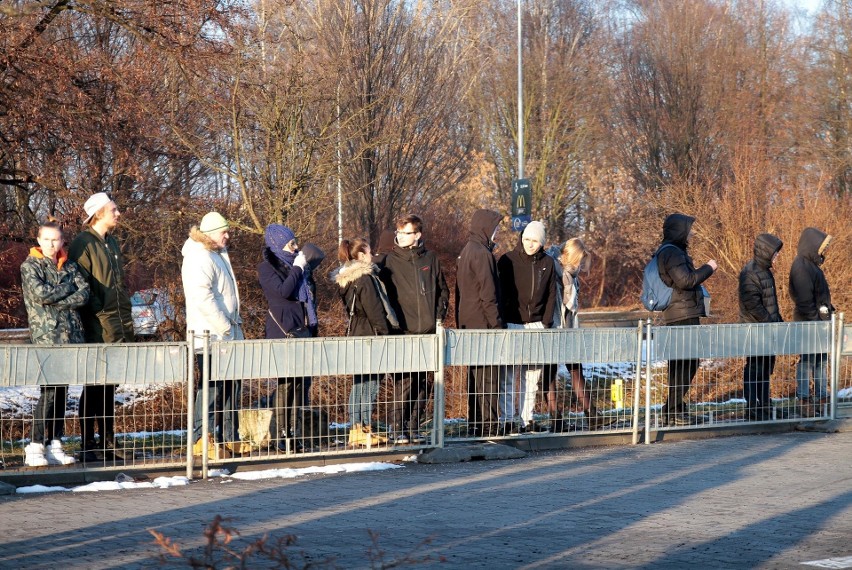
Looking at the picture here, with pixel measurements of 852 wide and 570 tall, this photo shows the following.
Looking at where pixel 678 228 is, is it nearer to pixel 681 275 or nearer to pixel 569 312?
pixel 681 275

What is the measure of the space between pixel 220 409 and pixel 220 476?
21.0 inches

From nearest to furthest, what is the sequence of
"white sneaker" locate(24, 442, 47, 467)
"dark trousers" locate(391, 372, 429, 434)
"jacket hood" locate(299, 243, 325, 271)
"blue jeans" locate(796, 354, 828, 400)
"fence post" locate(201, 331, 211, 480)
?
"white sneaker" locate(24, 442, 47, 467)
"fence post" locate(201, 331, 211, 480)
"dark trousers" locate(391, 372, 429, 434)
"jacket hood" locate(299, 243, 325, 271)
"blue jeans" locate(796, 354, 828, 400)

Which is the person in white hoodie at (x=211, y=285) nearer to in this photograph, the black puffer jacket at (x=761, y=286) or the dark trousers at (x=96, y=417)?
the dark trousers at (x=96, y=417)

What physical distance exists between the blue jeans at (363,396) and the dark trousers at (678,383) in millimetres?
3040

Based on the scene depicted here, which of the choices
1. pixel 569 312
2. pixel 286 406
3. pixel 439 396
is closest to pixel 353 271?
pixel 439 396

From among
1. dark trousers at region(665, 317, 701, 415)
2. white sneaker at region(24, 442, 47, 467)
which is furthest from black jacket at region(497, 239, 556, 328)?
white sneaker at region(24, 442, 47, 467)

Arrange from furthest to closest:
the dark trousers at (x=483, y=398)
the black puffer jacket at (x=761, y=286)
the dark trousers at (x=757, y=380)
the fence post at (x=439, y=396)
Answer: the black puffer jacket at (x=761, y=286) → the dark trousers at (x=757, y=380) → the dark trousers at (x=483, y=398) → the fence post at (x=439, y=396)

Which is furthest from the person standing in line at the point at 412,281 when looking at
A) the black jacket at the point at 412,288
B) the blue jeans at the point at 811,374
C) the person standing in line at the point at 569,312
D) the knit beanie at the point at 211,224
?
the blue jeans at the point at 811,374

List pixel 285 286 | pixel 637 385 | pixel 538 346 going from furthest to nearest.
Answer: pixel 637 385
pixel 285 286
pixel 538 346

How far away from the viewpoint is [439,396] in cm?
984

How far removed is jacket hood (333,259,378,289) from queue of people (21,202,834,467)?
0.06 ft

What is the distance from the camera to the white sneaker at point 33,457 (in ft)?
28.8

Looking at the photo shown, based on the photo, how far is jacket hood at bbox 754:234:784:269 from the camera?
512 inches

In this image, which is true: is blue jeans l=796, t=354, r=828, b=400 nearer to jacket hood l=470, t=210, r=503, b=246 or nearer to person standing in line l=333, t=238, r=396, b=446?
jacket hood l=470, t=210, r=503, b=246
